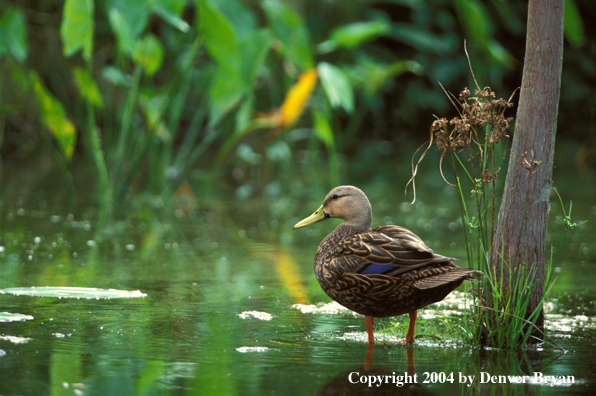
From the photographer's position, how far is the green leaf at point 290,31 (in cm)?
1008

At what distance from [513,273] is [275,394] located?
4.41ft

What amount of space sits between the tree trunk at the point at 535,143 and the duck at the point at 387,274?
0.27 m

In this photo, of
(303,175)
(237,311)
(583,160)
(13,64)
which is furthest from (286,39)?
(237,311)

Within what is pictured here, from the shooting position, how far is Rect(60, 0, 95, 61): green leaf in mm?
7270

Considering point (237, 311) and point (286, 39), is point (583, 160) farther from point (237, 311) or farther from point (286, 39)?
point (237, 311)

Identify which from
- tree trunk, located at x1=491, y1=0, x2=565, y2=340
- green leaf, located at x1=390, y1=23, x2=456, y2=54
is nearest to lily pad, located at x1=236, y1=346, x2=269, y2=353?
tree trunk, located at x1=491, y1=0, x2=565, y2=340

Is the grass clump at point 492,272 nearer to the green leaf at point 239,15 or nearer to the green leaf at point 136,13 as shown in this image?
the green leaf at point 136,13

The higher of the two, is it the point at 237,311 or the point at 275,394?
the point at 237,311

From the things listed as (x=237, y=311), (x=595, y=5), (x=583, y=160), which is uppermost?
(x=595, y=5)

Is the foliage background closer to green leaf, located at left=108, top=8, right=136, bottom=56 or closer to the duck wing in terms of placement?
green leaf, located at left=108, top=8, right=136, bottom=56

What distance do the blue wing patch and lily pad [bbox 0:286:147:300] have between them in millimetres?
1586

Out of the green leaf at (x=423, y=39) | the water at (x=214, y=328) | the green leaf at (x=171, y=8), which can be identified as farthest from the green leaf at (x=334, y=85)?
the green leaf at (x=423, y=39)

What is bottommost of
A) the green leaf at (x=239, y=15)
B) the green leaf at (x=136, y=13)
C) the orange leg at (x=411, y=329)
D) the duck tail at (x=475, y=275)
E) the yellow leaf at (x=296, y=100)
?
the orange leg at (x=411, y=329)

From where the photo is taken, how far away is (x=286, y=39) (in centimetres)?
1025
